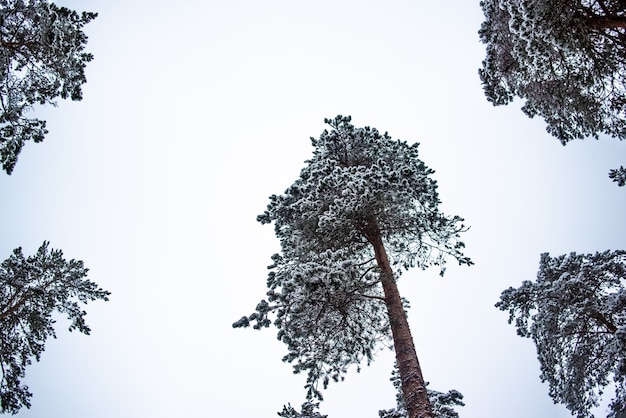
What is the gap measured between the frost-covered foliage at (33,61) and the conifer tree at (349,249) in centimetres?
616

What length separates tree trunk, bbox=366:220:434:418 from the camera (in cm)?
700

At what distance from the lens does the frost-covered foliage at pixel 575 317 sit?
8945 millimetres

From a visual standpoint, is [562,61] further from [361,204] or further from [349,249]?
[349,249]

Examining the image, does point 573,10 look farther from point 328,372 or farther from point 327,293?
point 328,372

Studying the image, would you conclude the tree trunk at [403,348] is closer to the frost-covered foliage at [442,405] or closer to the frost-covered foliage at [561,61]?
the frost-covered foliage at [442,405]

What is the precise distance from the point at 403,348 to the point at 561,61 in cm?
709

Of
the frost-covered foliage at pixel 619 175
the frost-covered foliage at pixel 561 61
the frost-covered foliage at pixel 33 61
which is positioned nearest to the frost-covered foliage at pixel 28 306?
the frost-covered foliage at pixel 33 61

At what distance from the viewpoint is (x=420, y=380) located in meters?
7.38

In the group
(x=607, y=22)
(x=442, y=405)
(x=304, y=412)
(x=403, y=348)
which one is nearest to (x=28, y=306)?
(x=304, y=412)

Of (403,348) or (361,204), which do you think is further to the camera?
(361,204)

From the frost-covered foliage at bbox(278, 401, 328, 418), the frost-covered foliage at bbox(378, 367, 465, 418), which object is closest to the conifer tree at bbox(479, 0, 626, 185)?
the frost-covered foliage at bbox(378, 367, 465, 418)

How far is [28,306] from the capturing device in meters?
10.4

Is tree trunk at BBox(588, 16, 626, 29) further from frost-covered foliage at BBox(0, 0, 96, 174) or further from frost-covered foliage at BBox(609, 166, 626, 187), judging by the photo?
frost-covered foliage at BBox(0, 0, 96, 174)

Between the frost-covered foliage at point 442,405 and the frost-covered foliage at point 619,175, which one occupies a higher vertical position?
the frost-covered foliage at point 619,175
